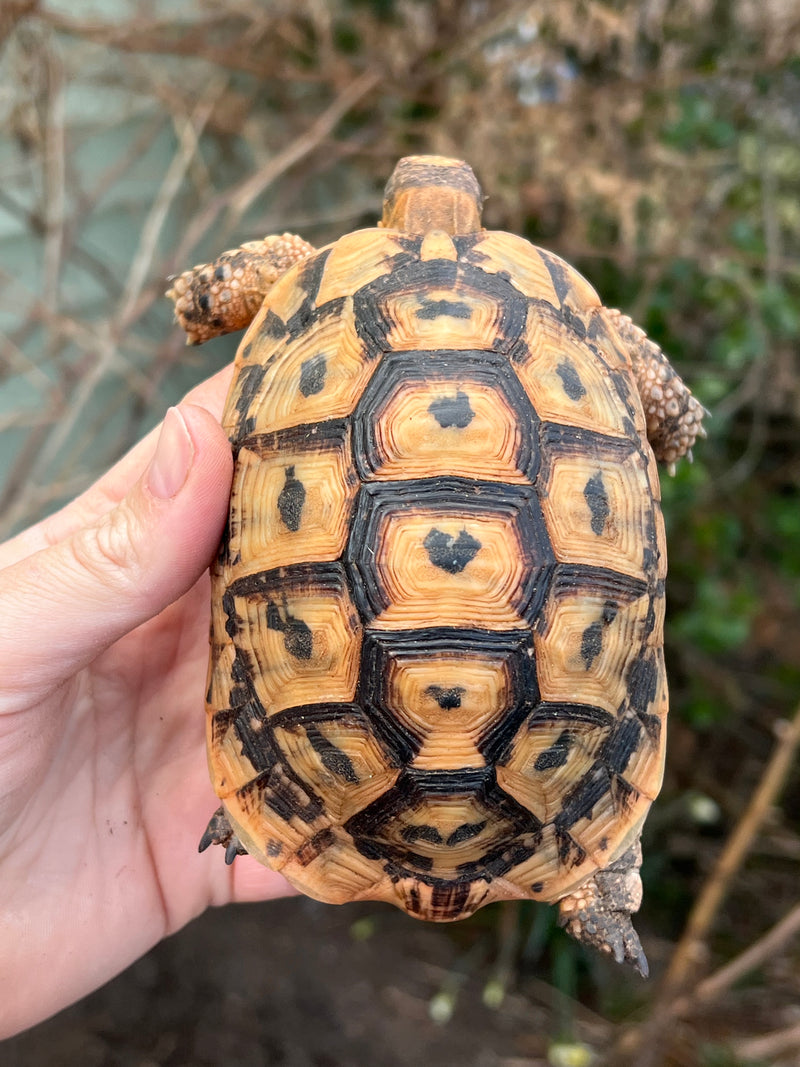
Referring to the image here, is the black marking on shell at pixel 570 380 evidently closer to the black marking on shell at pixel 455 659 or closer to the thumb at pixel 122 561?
the black marking on shell at pixel 455 659

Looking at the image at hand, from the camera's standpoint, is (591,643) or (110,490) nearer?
(591,643)

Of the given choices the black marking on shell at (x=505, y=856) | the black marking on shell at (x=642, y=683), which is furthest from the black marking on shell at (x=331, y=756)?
the black marking on shell at (x=642, y=683)

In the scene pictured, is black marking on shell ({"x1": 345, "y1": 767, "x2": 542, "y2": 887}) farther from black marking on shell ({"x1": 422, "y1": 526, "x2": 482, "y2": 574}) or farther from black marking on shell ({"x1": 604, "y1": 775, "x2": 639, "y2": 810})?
black marking on shell ({"x1": 422, "y1": 526, "x2": 482, "y2": 574})

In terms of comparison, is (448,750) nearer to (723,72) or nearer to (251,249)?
(251,249)

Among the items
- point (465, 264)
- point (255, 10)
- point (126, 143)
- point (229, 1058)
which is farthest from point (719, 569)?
point (126, 143)

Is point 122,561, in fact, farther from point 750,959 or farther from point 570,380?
point 750,959

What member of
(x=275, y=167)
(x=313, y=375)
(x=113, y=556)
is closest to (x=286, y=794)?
(x=113, y=556)
